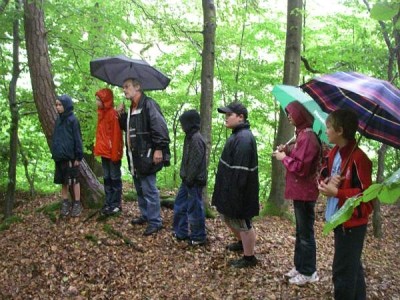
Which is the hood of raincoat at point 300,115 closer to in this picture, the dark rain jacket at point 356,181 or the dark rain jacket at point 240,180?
the dark rain jacket at point 240,180

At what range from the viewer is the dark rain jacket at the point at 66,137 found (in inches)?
231

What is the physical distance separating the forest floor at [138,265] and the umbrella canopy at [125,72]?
7.20 feet

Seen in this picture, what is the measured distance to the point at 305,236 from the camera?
4191 mm

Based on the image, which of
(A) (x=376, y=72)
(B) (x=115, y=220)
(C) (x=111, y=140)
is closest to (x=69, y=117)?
(C) (x=111, y=140)

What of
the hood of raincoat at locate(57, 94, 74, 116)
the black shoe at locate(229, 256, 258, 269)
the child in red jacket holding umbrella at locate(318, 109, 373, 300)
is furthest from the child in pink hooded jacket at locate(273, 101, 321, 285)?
the hood of raincoat at locate(57, 94, 74, 116)

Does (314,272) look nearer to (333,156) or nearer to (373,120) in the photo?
(333,156)

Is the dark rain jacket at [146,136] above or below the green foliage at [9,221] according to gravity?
above

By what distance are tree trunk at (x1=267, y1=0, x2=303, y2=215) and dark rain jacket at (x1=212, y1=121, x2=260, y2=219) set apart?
3266 millimetres

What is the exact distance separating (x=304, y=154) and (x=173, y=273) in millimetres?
2289

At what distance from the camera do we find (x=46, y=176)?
1194 centimetres

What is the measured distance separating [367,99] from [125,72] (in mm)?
3976

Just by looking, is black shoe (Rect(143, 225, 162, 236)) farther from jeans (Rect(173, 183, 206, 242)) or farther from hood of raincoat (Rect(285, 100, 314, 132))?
hood of raincoat (Rect(285, 100, 314, 132))

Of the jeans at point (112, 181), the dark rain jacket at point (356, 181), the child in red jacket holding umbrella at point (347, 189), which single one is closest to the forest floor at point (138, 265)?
the jeans at point (112, 181)

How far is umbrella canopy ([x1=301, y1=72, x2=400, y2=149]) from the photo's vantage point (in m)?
2.47
